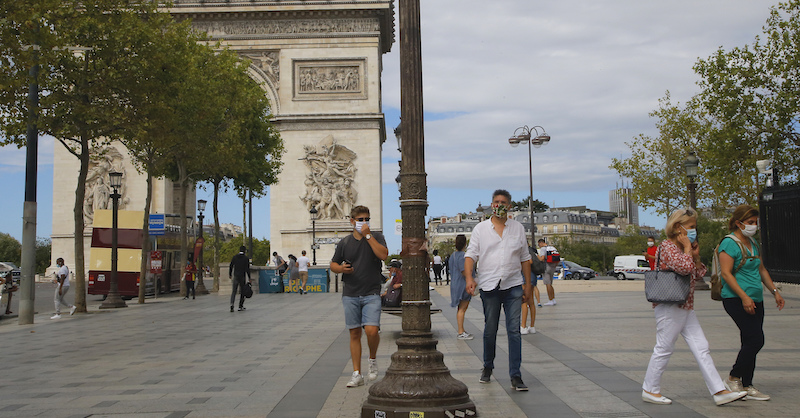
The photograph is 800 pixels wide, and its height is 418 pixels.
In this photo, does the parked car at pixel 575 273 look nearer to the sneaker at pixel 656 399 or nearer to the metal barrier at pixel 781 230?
the metal barrier at pixel 781 230

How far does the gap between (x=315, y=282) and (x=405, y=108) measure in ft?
87.9

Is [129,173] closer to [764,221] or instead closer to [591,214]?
[764,221]

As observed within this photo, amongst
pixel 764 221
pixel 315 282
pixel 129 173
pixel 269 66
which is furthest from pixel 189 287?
pixel 764 221

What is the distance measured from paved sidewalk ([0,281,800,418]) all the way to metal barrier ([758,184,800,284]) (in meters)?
3.53

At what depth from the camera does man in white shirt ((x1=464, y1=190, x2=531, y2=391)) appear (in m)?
7.34

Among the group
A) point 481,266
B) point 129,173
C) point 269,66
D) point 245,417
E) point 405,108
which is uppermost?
point 269,66

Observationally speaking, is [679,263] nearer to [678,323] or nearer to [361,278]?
[678,323]

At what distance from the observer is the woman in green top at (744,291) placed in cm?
647

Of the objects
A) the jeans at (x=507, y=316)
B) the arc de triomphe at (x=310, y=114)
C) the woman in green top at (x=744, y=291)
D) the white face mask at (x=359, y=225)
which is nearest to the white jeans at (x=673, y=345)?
the woman in green top at (x=744, y=291)

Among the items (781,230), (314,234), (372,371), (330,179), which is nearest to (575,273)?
(330,179)

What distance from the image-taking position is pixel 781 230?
63.2 feet

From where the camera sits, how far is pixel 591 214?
151 meters

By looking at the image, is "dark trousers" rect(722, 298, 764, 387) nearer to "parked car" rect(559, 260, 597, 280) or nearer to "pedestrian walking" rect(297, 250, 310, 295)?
"pedestrian walking" rect(297, 250, 310, 295)

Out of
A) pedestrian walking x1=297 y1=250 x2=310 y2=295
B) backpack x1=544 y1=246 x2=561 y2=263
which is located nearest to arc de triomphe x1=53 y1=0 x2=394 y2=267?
pedestrian walking x1=297 y1=250 x2=310 y2=295
